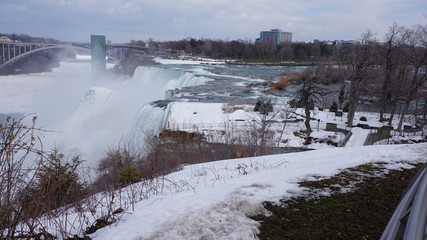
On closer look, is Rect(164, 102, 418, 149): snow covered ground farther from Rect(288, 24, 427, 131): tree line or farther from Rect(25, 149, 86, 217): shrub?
Rect(25, 149, 86, 217): shrub

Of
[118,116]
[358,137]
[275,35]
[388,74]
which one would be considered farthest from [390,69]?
[275,35]

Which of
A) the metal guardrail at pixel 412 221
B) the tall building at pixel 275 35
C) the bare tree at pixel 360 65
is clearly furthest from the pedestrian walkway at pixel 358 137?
the tall building at pixel 275 35

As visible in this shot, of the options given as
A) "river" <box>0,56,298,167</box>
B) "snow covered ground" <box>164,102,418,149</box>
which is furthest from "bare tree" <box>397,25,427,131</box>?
"river" <box>0,56,298,167</box>

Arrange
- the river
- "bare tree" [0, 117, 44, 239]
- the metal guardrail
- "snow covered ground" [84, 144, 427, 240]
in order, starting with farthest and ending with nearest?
the river, "snow covered ground" [84, 144, 427, 240], "bare tree" [0, 117, 44, 239], the metal guardrail

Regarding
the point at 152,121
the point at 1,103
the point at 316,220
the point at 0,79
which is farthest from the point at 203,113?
the point at 0,79

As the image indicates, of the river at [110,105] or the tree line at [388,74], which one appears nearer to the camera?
the river at [110,105]

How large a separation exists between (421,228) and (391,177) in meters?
4.28

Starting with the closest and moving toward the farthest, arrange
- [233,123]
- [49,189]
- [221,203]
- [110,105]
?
1. [221,203]
2. [49,189]
3. [233,123]
4. [110,105]

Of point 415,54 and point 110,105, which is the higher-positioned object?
point 415,54

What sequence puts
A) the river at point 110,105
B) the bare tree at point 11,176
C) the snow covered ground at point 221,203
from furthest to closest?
the river at point 110,105 → the snow covered ground at point 221,203 → the bare tree at point 11,176

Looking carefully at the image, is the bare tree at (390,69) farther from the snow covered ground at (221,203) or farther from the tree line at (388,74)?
the snow covered ground at (221,203)

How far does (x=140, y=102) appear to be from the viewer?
105 ft

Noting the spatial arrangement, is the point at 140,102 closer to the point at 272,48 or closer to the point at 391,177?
the point at 391,177

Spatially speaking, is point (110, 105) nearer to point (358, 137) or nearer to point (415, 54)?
point (358, 137)
